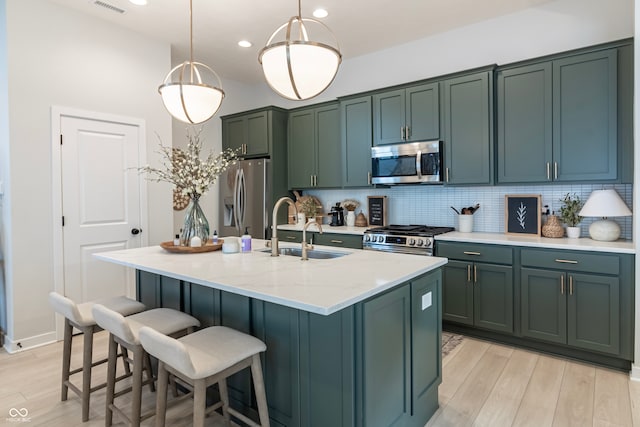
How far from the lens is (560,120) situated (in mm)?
3145

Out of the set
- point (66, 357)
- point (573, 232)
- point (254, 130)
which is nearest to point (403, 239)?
point (573, 232)

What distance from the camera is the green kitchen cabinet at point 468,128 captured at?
347 centimetres

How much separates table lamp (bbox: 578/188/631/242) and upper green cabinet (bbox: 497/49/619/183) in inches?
5.7

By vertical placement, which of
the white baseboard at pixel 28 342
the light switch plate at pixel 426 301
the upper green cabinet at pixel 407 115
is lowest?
the white baseboard at pixel 28 342

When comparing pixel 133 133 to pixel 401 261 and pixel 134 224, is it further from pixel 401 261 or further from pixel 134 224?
pixel 401 261

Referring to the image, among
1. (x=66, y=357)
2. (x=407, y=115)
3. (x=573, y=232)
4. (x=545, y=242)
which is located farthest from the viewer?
(x=407, y=115)

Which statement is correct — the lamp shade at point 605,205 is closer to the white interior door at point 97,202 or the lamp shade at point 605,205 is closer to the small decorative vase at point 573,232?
the small decorative vase at point 573,232

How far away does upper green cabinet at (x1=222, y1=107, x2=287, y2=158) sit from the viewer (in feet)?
16.4

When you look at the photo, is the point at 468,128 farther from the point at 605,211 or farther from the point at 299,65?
the point at 299,65

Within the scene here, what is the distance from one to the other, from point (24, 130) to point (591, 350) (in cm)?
491

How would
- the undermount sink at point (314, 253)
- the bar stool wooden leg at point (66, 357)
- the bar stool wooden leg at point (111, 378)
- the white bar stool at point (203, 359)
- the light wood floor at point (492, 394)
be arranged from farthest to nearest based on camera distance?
1. the undermount sink at point (314, 253)
2. the bar stool wooden leg at point (66, 357)
3. the light wood floor at point (492, 394)
4. the bar stool wooden leg at point (111, 378)
5. the white bar stool at point (203, 359)

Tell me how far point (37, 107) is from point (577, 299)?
15.5 feet

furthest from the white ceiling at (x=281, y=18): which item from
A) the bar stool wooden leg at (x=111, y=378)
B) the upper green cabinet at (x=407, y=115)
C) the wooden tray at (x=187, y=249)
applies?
the bar stool wooden leg at (x=111, y=378)

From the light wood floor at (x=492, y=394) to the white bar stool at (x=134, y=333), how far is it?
0.27 metres
